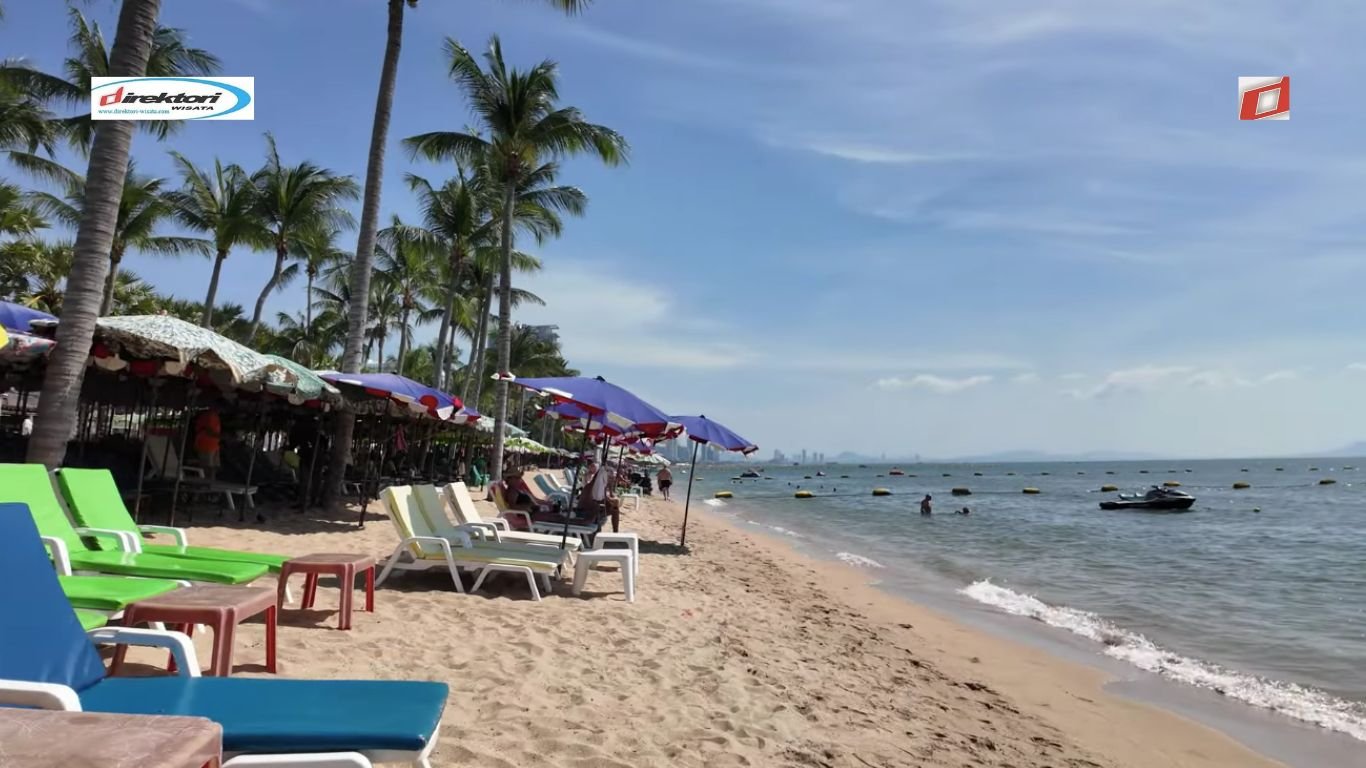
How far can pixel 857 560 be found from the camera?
55.4 ft

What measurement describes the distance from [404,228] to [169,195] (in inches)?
283

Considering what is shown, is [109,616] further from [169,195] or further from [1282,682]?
[169,195]

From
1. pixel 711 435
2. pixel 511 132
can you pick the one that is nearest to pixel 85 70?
pixel 511 132

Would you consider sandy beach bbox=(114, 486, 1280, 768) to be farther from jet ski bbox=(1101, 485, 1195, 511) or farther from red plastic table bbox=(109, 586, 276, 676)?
jet ski bbox=(1101, 485, 1195, 511)

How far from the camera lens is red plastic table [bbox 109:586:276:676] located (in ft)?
10.3

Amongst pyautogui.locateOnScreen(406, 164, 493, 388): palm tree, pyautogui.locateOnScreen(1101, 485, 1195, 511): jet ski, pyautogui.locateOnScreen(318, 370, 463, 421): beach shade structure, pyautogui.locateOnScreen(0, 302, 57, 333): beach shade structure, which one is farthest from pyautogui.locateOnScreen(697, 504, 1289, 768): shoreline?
pyautogui.locateOnScreen(1101, 485, 1195, 511): jet ski

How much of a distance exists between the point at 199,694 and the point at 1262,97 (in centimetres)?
1019

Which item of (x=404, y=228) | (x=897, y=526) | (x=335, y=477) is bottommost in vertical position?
(x=897, y=526)

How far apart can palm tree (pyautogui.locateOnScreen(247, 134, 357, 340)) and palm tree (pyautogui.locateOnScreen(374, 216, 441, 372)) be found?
2333 millimetres

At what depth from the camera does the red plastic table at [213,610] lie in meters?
3.15

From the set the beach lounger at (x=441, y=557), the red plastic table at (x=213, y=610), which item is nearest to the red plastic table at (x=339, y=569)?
the red plastic table at (x=213, y=610)

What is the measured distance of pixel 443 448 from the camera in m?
32.0

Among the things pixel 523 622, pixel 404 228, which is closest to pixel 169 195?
pixel 404 228

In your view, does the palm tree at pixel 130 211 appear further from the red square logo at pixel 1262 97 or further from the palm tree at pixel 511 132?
the red square logo at pixel 1262 97
